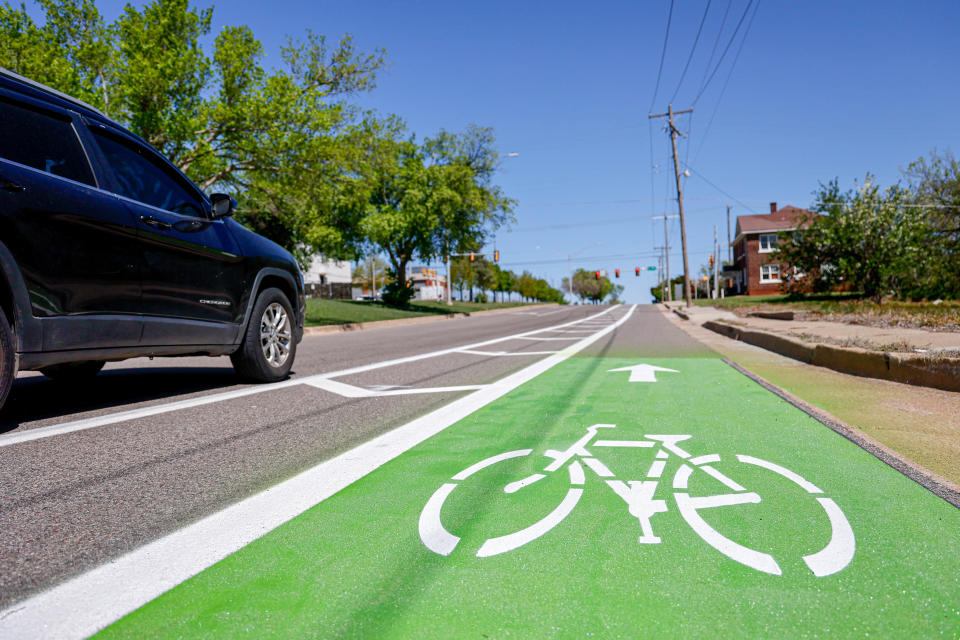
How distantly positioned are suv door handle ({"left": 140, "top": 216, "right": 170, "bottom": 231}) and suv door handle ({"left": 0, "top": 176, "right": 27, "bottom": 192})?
3.05 feet

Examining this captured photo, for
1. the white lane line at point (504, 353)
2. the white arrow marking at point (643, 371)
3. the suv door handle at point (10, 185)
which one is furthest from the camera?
the white lane line at point (504, 353)

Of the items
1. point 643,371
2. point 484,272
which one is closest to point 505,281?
point 484,272

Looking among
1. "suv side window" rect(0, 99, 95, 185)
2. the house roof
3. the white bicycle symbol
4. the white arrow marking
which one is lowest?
the white arrow marking

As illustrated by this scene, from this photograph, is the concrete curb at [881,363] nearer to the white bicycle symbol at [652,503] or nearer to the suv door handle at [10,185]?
the white bicycle symbol at [652,503]

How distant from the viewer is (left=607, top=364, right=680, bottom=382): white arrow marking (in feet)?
20.8

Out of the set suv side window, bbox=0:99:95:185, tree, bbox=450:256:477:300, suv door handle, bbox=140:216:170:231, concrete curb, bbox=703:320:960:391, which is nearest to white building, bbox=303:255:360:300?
tree, bbox=450:256:477:300

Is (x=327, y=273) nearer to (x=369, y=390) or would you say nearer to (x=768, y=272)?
(x=768, y=272)

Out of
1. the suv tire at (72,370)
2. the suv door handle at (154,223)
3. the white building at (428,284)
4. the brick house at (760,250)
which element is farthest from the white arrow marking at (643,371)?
the white building at (428,284)

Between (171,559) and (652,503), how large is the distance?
185 cm

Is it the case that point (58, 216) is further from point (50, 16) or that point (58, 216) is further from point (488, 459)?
point (50, 16)

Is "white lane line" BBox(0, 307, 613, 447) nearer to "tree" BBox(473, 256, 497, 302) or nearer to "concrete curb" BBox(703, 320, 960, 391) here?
"concrete curb" BBox(703, 320, 960, 391)

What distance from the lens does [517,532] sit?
7.11ft

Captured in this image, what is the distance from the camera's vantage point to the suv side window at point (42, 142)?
343cm

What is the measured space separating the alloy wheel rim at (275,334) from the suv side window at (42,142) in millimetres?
2097
